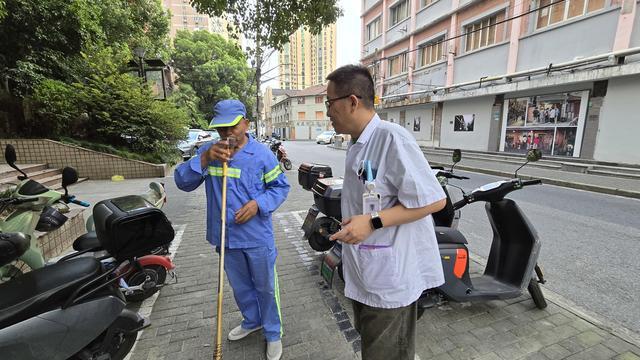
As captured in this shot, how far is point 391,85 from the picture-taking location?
22531mm

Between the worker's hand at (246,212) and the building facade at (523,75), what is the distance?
468 inches

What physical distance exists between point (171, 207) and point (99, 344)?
15.8 feet

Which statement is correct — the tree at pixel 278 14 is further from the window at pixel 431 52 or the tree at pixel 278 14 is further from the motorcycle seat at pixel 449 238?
the window at pixel 431 52

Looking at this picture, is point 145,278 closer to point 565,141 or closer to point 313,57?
point 565,141

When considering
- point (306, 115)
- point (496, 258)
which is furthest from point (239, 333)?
point (306, 115)

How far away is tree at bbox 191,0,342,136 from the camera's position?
7.02m

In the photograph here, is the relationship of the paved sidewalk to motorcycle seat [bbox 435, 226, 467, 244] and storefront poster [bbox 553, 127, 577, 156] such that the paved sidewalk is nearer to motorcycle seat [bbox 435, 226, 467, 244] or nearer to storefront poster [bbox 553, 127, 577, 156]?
motorcycle seat [bbox 435, 226, 467, 244]

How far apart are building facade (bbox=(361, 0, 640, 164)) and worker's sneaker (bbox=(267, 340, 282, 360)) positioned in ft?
39.4

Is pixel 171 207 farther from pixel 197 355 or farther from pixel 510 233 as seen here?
pixel 510 233

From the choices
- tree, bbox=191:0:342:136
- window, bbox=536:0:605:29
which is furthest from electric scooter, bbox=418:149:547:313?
window, bbox=536:0:605:29

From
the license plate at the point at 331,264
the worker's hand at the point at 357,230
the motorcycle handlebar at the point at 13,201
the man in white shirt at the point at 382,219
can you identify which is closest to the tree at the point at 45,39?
the motorcycle handlebar at the point at 13,201

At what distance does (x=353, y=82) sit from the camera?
54.2 inches

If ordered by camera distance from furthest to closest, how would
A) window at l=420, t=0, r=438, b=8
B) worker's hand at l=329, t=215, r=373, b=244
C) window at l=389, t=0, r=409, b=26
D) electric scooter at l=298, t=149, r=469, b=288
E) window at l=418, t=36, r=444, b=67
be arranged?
window at l=389, t=0, r=409, b=26
window at l=420, t=0, r=438, b=8
window at l=418, t=36, r=444, b=67
electric scooter at l=298, t=149, r=469, b=288
worker's hand at l=329, t=215, r=373, b=244

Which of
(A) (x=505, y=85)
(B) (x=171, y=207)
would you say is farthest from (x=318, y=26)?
(A) (x=505, y=85)
